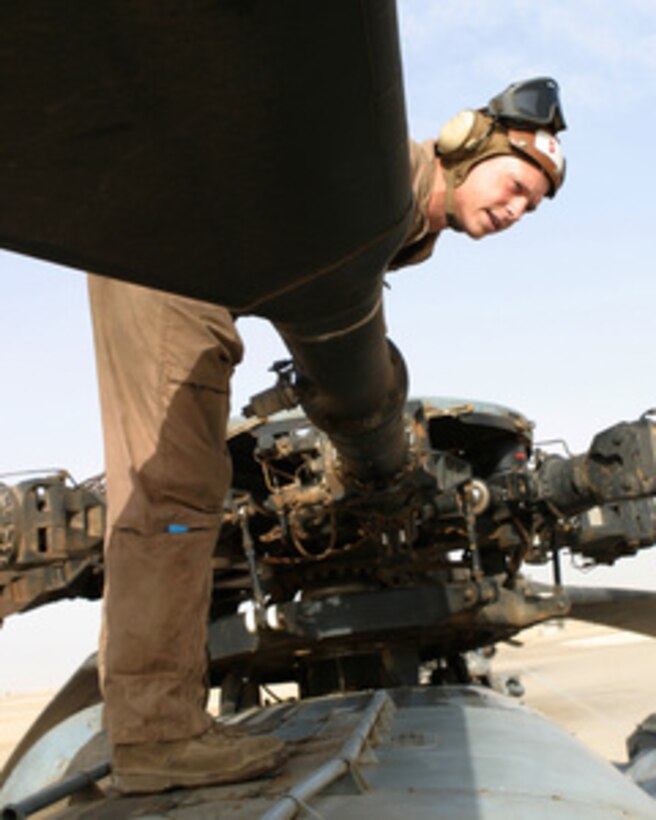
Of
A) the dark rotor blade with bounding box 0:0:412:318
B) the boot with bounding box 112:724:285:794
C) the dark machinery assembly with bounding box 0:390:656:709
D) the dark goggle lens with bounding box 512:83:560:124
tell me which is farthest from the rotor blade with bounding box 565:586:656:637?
the dark rotor blade with bounding box 0:0:412:318

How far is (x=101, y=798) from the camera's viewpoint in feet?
11.4

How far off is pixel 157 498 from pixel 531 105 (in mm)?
1695

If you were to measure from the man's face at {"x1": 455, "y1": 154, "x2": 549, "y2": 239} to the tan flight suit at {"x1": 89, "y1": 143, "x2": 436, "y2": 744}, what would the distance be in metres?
0.15

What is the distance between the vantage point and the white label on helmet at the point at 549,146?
10.5ft

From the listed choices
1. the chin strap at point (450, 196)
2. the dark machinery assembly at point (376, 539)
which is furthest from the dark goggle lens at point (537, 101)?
the dark machinery assembly at point (376, 539)

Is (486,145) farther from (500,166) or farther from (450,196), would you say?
(450,196)

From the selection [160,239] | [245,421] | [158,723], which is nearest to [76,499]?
[245,421]

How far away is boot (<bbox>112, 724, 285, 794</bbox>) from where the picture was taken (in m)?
3.20

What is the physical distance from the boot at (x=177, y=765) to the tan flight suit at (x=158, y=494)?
0.05 m

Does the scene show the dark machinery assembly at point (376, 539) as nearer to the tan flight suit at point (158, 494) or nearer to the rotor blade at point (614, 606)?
the rotor blade at point (614, 606)

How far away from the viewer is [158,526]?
324cm

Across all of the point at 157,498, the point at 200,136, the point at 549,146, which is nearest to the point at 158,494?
the point at 157,498

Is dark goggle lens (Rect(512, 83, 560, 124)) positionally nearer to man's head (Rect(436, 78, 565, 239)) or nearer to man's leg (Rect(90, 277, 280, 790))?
man's head (Rect(436, 78, 565, 239))

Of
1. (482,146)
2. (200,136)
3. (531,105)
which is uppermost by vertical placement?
(531,105)
